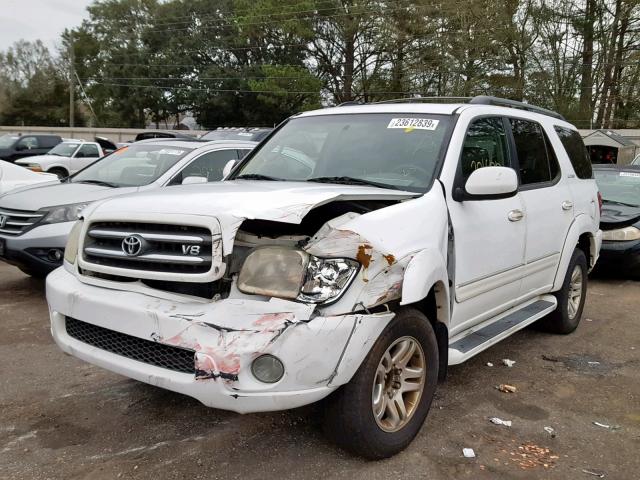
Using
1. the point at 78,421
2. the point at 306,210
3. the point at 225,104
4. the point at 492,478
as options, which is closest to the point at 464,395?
the point at 492,478

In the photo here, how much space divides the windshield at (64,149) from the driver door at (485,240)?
714 inches

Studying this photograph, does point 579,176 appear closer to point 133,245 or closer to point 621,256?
point 621,256

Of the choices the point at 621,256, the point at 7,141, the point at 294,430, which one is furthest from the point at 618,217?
the point at 7,141

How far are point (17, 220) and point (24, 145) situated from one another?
17.3 meters

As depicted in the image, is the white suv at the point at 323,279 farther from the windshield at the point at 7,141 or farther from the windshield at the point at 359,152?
the windshield at the point at 7,141

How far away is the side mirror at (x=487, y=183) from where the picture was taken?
11.1ft

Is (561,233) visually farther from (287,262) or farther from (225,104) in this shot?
(225,104)

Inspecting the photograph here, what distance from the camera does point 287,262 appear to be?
2.63m

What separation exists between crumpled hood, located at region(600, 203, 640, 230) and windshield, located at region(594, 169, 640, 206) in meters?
0.34

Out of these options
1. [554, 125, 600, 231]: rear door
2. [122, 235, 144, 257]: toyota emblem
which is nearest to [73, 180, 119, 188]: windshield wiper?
[122, 235, 144, 257]: toyota emblem

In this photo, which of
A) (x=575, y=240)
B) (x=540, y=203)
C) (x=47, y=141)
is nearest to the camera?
(x=540, y=203)

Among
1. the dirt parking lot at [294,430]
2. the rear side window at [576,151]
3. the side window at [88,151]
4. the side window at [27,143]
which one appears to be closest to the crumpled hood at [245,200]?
the dirt parking lot at [294,430]

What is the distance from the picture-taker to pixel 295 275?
260 cm

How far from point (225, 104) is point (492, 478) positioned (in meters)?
47.1
